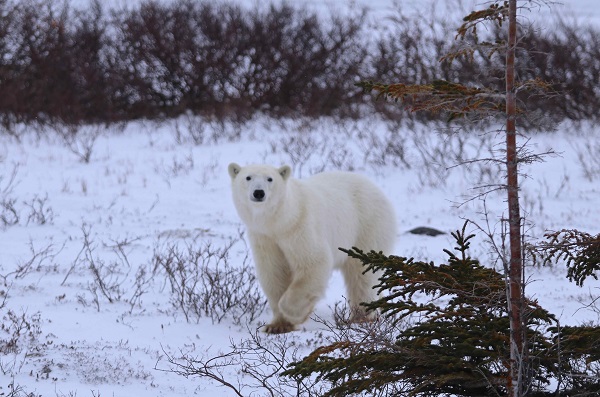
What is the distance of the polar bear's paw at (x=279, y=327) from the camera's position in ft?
13.9

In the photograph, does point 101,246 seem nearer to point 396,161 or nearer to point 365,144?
point 396,161

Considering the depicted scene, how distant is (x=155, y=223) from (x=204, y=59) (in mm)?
7327

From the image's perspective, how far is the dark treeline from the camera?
12.9 meters

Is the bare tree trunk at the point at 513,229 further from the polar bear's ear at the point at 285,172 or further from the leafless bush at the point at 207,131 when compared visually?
the leafless bush at the point at 207,131

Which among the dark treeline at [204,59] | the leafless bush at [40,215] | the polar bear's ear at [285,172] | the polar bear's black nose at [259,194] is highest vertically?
the dark treeline at [204,59]

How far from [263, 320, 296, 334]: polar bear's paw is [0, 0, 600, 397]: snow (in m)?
0.07

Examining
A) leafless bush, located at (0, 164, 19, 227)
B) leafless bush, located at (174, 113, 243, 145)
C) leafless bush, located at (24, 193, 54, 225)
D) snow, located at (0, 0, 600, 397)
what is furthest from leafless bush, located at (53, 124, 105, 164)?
leafless bush, located at (24, 193, 54, 225)

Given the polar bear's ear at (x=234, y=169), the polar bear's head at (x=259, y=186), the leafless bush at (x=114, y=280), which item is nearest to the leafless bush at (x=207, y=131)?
the leafless bush at (x=114, y=280)

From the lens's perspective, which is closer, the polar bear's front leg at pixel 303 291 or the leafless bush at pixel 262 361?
the leafless bush at pixel 262 361

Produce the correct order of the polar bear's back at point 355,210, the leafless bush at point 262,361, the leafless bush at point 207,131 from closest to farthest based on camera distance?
the leafless bush at point 262,361 < the polar bear's back at point 355,210 < the leafless bush at point 207,131

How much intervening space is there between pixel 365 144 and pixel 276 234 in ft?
21.6

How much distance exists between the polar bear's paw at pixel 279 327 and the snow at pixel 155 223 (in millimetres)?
66

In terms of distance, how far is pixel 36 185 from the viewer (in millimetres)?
8211

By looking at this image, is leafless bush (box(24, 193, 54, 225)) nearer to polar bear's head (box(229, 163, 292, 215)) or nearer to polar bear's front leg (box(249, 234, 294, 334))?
polar bear's head (box(229, 163, 292, 215))
